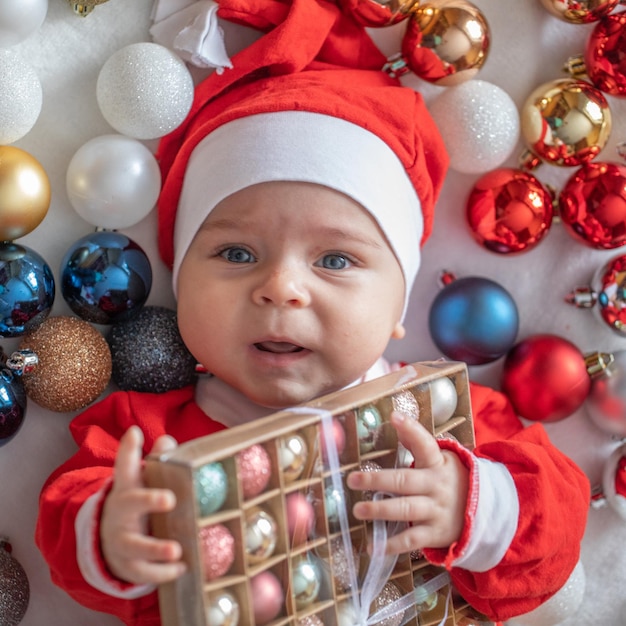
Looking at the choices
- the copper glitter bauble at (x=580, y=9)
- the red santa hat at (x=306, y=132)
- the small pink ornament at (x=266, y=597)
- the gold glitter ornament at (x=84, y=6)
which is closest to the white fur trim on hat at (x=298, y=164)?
the red santa hat at (x=306, y=132)

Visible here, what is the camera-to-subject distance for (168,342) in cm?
109

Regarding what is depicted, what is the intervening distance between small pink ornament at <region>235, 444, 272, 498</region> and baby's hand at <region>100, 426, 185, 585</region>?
7cm

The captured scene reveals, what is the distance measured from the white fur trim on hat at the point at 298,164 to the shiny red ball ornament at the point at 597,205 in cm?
29

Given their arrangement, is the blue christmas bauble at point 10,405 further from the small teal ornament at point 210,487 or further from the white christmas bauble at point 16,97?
the small teal ornament at point 210,487

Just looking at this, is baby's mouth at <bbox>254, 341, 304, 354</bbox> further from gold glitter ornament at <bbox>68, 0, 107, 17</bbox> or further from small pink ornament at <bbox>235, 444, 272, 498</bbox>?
gold glitter ornament at <bbox>68, 0, 107, 17</bbox>

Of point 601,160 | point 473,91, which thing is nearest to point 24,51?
point 473,91

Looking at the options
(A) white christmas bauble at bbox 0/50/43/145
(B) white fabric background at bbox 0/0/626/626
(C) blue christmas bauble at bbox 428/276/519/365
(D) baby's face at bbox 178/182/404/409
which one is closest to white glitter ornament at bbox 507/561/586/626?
(B) white fabric background at bbox 0/0/626/626

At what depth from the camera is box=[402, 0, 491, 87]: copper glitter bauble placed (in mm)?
1119

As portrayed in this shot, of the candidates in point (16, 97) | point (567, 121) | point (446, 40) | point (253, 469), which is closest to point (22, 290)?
point (16, 97)

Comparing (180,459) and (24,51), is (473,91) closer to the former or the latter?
(24,51)

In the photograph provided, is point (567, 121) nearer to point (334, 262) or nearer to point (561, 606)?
point (334, 262)

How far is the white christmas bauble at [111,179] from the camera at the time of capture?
104 centimetres

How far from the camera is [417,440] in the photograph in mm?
808

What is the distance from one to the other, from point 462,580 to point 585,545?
→ 0.39m
